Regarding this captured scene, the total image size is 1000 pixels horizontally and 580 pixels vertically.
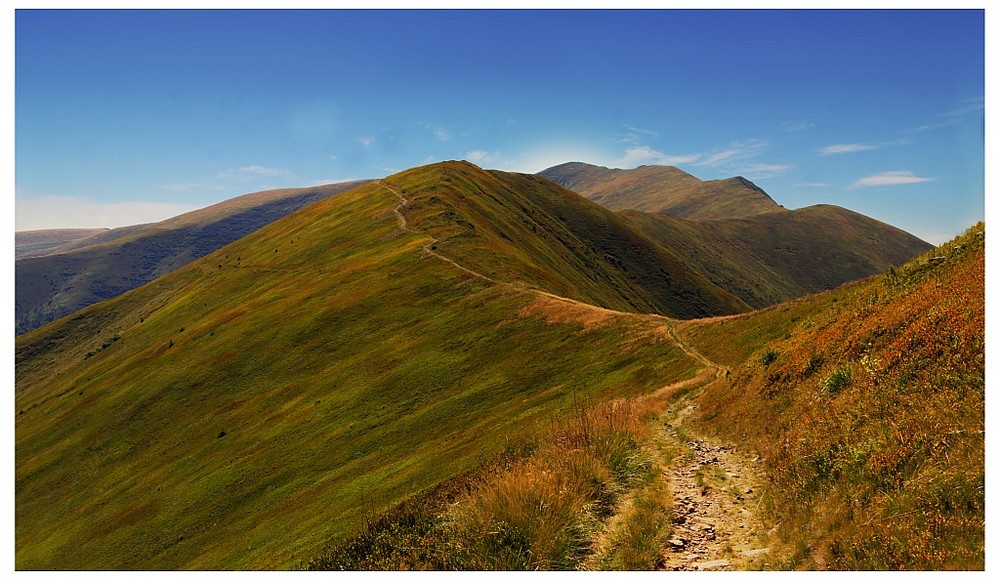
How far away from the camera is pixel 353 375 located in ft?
177

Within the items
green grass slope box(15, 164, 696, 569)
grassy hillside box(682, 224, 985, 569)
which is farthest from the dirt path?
green grass slope box(15, 164, 696, 569)

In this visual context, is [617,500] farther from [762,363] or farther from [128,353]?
[128,353]

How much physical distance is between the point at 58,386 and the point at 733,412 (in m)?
127

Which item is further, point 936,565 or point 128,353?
point 128,353

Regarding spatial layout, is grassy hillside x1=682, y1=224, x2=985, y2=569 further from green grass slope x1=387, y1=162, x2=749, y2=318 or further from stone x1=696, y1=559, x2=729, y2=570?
green grass slope x1=387, y1=162, x2=749, y2=318

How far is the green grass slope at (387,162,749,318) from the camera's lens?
80.1 meters

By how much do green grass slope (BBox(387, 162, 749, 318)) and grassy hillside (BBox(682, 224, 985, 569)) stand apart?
147 ft

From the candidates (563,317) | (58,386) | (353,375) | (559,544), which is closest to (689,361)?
(563,317)

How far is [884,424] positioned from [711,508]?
14.6ft

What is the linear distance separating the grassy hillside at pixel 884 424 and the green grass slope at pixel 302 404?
1030 centimetres

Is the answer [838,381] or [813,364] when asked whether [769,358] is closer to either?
[813,364]

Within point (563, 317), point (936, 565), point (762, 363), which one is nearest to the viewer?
point (936, 565)

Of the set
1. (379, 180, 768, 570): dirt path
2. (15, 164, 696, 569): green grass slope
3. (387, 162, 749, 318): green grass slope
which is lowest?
(15, 164, 696, 569): green grass slope

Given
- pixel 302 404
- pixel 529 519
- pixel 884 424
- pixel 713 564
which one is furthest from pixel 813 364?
pixel 302 404
